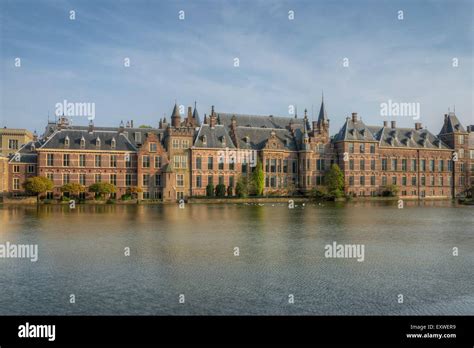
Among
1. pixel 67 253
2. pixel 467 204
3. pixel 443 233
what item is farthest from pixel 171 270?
pixel 467 204

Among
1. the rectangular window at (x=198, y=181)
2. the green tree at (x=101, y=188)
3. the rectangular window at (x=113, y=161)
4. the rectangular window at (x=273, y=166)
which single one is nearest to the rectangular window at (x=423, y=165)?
the rectangular window at (x=273, y=166)

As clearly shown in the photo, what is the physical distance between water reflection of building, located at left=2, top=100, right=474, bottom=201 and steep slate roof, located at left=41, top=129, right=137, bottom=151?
141mm

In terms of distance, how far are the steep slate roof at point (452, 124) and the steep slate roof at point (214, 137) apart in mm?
44469

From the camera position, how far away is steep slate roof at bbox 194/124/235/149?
76.5 metres

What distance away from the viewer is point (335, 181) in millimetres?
78688

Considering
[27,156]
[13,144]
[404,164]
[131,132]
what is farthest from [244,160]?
[13,144]

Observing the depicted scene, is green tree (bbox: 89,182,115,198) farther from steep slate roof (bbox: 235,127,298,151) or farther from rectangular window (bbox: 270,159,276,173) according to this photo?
rectangular window (bbox: 270,159,276,173)

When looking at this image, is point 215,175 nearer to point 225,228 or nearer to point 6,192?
point 6,192

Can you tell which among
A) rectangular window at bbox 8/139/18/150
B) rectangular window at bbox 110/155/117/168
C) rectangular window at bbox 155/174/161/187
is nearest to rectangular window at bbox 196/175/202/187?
rectangular window at bbox 155/174/161/187

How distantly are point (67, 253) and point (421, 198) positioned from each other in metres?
78.8

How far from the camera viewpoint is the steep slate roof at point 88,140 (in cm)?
7000

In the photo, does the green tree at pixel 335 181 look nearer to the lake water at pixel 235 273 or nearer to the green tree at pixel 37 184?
the green tree at pixel 37 184

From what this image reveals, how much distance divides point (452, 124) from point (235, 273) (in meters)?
86.7

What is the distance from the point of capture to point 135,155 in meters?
73.4
